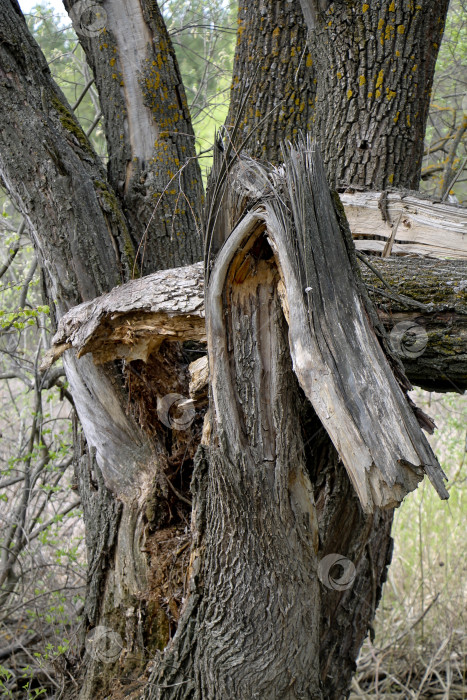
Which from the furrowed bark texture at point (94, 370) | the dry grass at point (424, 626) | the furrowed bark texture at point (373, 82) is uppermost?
the furrowed bark texture at point (373, 82)

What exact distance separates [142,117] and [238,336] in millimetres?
1713

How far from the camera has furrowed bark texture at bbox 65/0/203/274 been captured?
2.92 meters

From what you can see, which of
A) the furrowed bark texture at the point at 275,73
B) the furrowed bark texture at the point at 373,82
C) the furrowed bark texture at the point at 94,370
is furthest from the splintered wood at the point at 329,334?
the furrowed bark texture at the point at 275,73

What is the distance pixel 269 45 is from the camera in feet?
10.2

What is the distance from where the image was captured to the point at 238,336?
1745mm

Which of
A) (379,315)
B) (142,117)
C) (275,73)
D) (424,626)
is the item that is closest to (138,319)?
(379,315)

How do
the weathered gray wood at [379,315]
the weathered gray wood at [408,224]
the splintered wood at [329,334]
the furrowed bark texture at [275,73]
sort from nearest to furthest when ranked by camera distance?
the splintered wood at [329,334], the weathered gray wood at [379,315], the weathered gray wood at [408,224], the furrowed bark texture at [275,73]

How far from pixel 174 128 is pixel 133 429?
155 centimetres

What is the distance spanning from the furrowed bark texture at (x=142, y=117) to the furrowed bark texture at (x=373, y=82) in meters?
0.74

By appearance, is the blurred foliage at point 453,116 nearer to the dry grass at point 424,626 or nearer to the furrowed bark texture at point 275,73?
the furrowed bark texture at point 275,73

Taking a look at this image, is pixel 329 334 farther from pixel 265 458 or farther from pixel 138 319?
pixel 138 319

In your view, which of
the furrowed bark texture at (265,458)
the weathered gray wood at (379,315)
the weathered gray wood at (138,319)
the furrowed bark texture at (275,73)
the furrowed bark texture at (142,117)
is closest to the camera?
the furrowed bark texture at (265,458)

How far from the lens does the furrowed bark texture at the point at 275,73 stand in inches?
121

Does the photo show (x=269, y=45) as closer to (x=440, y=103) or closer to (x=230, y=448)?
(x=230, y=448)
